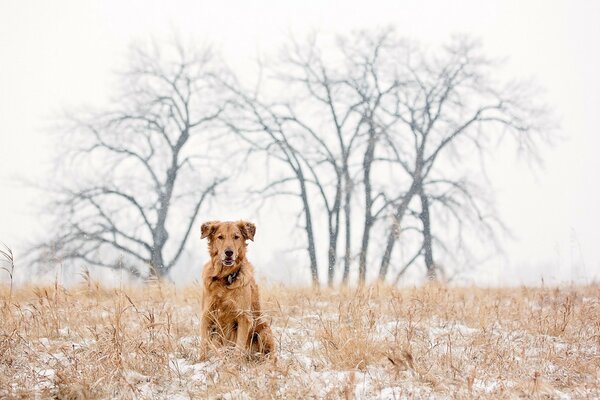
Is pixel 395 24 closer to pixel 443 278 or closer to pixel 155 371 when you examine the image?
pixel 443 278

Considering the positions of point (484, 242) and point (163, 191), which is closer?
point (484, 242)

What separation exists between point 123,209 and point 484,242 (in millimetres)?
14689

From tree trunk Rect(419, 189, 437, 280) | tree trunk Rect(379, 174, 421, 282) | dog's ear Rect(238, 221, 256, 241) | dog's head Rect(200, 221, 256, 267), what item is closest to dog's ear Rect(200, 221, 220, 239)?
dog's head Rect(200, 221, 256, 267)

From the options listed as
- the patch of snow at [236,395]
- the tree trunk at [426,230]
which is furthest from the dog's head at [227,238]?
the tree trunk at [426,230]

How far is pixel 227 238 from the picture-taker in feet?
17.8

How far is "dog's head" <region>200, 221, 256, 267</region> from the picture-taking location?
5.30 meters

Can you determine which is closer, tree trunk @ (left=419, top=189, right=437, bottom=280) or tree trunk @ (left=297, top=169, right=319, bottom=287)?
tree trunk @ (left=419, top=189, right=437, bottom=280)

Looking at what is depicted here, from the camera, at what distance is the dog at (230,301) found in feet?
17.0

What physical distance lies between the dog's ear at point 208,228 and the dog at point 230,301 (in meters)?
0.11

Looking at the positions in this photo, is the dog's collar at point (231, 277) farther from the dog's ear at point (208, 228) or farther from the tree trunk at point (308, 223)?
the tree trunk at point (308, 223)

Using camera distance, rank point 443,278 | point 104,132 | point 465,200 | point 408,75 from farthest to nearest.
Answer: point 104,132 → point 408,75 → point 465,200 → point 443,278

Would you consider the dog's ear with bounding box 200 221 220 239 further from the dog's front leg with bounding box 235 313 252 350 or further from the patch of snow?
the patch of snow

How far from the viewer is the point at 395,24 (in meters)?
21.9

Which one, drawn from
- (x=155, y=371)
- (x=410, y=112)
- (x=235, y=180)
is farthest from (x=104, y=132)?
(x=155, y=371)
